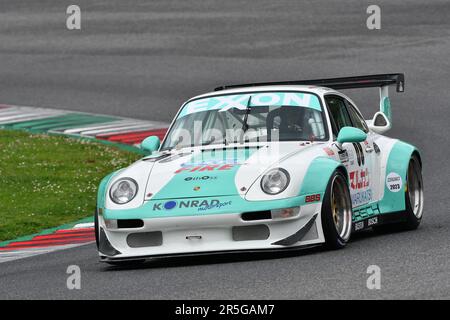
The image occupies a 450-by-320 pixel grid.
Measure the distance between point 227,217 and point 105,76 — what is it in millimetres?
15170

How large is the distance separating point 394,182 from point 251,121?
1575 mm

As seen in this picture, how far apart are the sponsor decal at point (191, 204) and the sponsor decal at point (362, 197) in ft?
4.80

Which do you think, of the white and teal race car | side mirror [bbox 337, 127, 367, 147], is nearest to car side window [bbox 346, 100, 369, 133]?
the white and teal race car

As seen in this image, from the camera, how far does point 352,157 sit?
34.8ft

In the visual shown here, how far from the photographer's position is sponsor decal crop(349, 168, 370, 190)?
34.2 ft

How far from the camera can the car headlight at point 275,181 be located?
9.38 meters

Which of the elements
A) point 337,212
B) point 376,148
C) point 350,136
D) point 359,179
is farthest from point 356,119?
point 337,212

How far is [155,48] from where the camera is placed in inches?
1014

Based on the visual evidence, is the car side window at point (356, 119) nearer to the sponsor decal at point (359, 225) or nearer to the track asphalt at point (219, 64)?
the track asphalt at point (219, 64)

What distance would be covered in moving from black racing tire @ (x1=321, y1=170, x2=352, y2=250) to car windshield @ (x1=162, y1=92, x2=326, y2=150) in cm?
64
